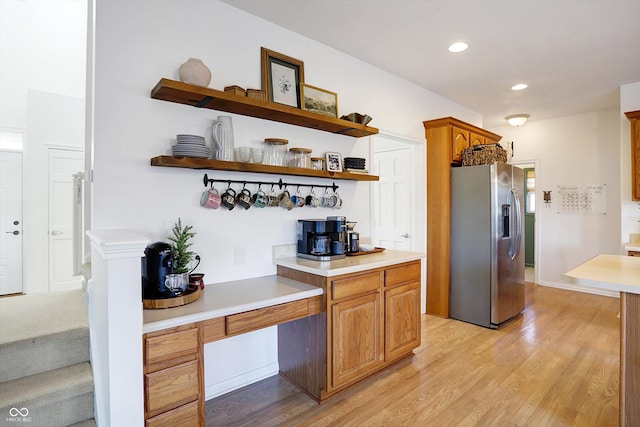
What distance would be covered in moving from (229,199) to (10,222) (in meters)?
4.20

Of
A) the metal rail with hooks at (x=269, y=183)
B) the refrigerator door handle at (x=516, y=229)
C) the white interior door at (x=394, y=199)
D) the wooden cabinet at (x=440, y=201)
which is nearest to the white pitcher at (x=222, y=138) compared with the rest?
the metal rail with hooks at (x=269, y=183)

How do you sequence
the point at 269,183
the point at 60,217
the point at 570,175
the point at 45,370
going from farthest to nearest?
the point at 570,175 < the point at 60,217 < the point at 269,183 < the point at 45,370

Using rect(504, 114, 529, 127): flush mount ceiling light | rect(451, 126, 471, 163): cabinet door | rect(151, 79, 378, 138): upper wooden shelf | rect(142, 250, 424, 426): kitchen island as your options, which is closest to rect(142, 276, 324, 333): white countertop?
rect(142, 250, 424, 426): kitchen island

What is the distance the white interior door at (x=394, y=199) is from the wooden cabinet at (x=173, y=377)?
267 cm

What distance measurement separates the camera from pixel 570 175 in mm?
5148

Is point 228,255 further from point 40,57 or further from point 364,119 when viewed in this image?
point 40,57

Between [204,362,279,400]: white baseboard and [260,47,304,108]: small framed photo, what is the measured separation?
6.69 ft

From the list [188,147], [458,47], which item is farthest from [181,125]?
→ [458,47]

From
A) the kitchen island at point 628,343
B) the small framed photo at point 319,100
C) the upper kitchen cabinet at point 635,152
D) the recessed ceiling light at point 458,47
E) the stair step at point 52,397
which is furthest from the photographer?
the upper kitchen cabinet at point 635,152

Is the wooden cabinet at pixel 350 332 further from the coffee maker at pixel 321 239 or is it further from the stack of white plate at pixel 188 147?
the stack of white plate at pixel 188 147

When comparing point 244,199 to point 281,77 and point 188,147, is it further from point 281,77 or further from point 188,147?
point 281,77

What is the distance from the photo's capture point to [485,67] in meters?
3.38

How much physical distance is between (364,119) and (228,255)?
1.62 m

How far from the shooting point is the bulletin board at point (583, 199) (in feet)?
16.0
